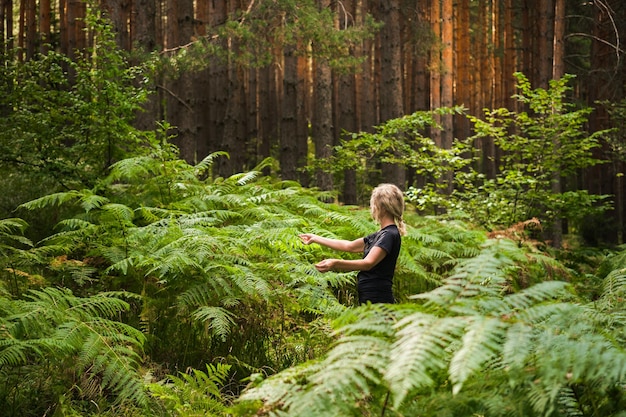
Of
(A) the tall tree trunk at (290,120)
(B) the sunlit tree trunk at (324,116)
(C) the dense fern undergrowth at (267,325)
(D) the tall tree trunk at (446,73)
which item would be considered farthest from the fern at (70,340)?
(D) the tall tree trunk at (446,73)

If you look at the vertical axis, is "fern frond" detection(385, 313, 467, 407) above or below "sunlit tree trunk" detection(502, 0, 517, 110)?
below

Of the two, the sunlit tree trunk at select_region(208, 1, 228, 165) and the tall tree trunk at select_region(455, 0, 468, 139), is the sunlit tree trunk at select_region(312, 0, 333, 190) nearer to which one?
the sunlit tree trunk at select_region(208, 1, 228, 165)

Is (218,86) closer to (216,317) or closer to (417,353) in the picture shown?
(216,317)

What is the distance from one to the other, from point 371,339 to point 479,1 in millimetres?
28012

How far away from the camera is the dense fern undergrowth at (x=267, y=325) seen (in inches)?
95.7

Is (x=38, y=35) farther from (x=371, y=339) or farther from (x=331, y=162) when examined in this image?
(x=371, y=339)

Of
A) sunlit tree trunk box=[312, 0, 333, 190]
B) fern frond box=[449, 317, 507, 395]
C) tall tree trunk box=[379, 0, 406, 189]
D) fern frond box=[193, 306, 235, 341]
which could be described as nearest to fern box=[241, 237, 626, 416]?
fern frond box=[449, 317, 507, 395]

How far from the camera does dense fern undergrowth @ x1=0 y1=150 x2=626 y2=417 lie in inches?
95.7

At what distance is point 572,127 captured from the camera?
10.3 m

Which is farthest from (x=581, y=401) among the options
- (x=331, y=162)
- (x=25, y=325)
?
(x=331, y=162)

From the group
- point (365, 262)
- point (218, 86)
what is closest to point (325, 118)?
point (218, 86)

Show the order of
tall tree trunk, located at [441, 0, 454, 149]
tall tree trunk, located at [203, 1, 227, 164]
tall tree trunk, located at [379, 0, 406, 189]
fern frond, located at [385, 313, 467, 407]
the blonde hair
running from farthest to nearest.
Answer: tall tree trunk, located at [203, 1, 227, 164] < tall tree trunk, located at [441, 0, 454, 149] < tall tree trunk, located at [379, 0, 406, 189] < the blonde hair < fern frond, located at [385, 313, 467, 407]

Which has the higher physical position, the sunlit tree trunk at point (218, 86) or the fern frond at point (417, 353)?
the sunlit tree trunk at point (218, 86)

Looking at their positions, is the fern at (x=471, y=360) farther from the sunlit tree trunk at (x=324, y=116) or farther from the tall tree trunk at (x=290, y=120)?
the tall tree trunk at (x=290, y=120)
